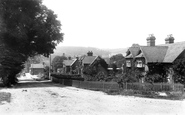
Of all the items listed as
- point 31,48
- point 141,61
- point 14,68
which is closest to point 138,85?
point 141,61

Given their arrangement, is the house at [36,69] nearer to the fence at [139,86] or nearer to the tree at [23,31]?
the tree at [23,31]

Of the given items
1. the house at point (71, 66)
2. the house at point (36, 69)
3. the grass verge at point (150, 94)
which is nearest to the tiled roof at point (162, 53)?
the grass verge at point (150, 94)

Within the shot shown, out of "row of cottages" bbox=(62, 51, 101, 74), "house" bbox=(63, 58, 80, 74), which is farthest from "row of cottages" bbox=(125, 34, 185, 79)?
"house" bbox=(63, 58, 80, 74)

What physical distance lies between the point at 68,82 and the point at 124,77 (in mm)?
11503

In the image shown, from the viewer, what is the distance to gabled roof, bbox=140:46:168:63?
33.7 m

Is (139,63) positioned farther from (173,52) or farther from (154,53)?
(173,52)

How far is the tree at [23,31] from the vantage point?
31.6 m

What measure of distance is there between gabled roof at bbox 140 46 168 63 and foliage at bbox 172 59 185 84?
4.86m

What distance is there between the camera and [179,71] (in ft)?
94.4

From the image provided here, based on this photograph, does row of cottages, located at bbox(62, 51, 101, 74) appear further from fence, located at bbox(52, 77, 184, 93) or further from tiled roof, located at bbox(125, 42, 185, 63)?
fence, located at bbox(52, 77, 184, 93)

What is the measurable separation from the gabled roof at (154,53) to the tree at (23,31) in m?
17.3

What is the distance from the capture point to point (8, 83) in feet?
100.0

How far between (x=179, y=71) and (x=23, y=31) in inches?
1033

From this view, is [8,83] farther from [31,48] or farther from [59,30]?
[59,30]
